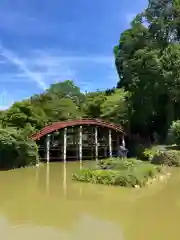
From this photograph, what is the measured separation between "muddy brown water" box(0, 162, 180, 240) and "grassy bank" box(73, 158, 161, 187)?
57cm

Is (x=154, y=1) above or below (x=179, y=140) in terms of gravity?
above

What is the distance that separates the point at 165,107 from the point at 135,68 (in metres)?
4.59

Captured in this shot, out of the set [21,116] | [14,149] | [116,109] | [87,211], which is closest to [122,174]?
[87,211]

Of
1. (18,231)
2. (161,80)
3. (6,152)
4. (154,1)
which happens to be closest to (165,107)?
(161,80)

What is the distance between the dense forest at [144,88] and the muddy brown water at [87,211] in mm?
16396

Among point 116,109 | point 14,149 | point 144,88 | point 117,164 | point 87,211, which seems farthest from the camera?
point 116,109

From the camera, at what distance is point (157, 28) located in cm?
3631

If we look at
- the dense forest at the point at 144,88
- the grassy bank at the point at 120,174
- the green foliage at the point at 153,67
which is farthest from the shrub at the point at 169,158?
the green foliage at the point at 153,67

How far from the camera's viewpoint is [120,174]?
1666cm

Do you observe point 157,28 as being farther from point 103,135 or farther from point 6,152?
point 6,152

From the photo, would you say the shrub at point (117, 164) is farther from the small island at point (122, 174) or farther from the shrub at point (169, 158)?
the shrub at point (169, 158)

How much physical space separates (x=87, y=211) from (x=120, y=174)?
5.26m

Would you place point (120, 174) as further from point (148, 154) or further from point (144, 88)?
point (144, 88)

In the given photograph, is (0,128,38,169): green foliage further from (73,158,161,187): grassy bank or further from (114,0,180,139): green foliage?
(114,0,180,139): green foliage
